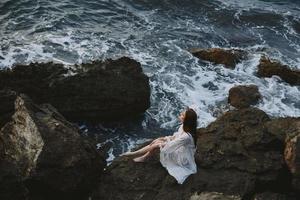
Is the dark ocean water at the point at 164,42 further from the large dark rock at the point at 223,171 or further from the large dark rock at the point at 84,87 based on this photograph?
the large dark rock at the point at 223,171

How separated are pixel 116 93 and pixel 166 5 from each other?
1194 cm

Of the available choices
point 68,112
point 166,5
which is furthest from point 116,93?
point 166,5

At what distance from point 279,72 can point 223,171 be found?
9.19 metres

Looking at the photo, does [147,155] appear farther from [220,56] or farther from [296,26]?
[296,26]

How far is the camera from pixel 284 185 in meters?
10.0

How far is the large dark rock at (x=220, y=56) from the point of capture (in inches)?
742

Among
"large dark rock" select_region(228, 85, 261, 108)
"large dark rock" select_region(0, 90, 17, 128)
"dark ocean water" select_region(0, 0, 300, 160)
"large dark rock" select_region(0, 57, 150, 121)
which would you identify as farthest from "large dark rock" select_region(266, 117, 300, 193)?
"large dark rock" select_region(0, 90, 17, 128)

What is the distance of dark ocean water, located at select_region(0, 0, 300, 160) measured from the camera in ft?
52.0

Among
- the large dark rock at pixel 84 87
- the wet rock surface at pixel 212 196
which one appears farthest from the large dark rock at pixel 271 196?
the large dark rock at pixel 84 87

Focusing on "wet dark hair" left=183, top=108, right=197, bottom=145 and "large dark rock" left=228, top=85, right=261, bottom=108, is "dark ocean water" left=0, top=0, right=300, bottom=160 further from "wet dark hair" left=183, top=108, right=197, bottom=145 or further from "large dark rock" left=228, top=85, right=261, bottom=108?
"wet dark hair" left=183, top=108, right=197, bottom=145

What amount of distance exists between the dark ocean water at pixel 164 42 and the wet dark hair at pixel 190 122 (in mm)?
3666

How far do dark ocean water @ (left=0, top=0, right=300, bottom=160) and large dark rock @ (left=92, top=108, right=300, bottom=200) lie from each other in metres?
3.14

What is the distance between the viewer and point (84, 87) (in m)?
13.4

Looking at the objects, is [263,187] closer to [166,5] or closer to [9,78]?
[9,78]
